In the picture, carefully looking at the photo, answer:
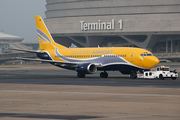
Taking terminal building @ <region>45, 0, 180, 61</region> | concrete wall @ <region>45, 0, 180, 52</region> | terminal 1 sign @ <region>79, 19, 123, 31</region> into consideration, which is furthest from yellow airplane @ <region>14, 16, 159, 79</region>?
terminal 1 sign @ <region>79, 19, 123, 31</region>

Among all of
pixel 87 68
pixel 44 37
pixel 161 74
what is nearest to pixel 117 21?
pixel 44 37

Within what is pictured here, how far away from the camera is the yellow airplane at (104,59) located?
150ft

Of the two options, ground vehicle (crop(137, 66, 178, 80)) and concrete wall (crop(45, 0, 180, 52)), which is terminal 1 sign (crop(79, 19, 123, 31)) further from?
ground vehicle (crop(137, 66, 178, 80))

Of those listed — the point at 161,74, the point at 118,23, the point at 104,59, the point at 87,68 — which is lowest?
the point at 161,74

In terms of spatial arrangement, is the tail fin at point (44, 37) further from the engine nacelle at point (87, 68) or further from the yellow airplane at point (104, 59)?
the engine nacelle at point (87, 68)

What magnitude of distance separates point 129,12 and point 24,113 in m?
117

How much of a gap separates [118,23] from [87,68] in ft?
289

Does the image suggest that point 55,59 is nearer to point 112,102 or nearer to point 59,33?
point 112,102

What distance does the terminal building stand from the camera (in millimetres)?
126062

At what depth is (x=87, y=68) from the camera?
47.2 m

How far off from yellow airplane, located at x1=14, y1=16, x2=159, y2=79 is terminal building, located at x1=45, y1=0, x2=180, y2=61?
76.9 m

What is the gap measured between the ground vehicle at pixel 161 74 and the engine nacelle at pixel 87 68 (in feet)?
20.0

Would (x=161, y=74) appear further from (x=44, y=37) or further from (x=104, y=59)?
(x=44, y=37)

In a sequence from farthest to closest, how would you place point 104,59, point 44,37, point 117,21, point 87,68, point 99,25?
point 99,25, point 117,21, point 44,37, point 104,59, point 87,68
